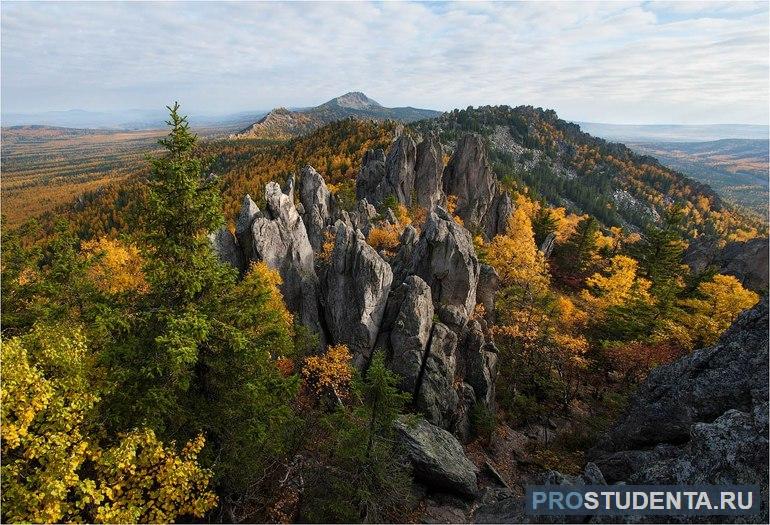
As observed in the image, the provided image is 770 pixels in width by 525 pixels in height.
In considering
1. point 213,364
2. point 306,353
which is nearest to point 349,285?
point 306,353

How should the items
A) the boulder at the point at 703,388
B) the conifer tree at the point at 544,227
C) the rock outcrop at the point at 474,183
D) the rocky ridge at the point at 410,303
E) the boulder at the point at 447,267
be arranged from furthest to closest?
the rock outcrop at the point at 474,183, the conifer tree at the point at 544,227, the boulder at the point at 447,267, the rocky ridge at the point at 410,303, the boulder at the point at 703,388

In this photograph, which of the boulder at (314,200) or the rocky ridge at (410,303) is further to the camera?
the boulder at (314,200)

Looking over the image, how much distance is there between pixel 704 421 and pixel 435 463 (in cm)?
1473

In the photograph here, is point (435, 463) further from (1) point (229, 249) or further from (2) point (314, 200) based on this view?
(2) point (314, 200)

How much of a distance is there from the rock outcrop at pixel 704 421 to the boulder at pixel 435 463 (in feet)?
27.4

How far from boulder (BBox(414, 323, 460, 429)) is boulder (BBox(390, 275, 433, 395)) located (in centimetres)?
69

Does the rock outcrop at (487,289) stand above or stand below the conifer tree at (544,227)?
below

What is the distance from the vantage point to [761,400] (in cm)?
1592

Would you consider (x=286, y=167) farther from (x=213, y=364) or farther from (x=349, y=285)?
(x=213, y=364)

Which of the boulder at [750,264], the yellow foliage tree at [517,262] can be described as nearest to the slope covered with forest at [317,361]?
the yellow foliage tree at [517,262]

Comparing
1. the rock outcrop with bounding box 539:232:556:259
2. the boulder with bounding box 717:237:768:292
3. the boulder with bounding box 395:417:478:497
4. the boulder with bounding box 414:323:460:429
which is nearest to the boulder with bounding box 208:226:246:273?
the boulder with bounding box 414:323:460:429

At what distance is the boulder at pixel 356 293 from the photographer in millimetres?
36531

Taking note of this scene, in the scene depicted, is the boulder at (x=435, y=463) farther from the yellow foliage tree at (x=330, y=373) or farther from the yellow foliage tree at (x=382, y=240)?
the yellow foliage tree at (x=382, y=240)

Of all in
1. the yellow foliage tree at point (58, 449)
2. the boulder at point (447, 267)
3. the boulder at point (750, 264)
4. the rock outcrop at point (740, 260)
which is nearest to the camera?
the yellow foliage tree at point (58, 449)
